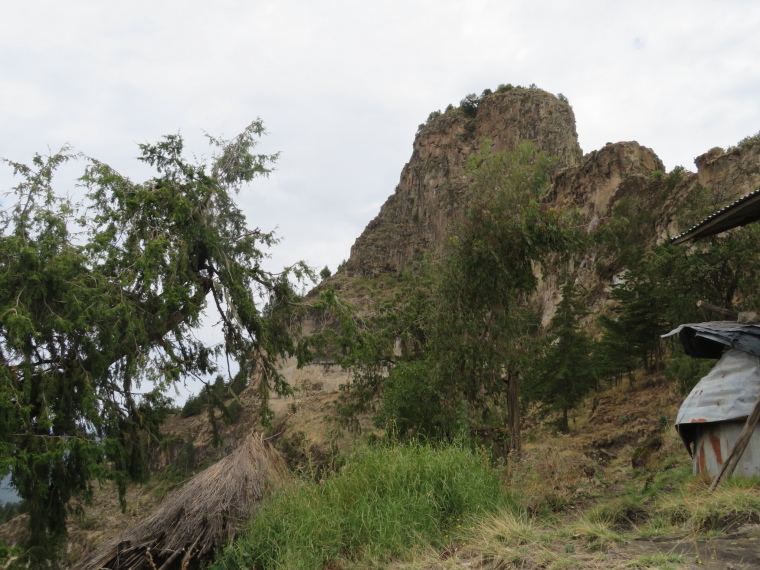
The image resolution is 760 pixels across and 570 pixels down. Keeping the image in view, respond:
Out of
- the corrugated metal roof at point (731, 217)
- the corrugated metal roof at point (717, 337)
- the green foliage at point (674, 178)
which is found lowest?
the corrugated metal roof at point (717, 337)

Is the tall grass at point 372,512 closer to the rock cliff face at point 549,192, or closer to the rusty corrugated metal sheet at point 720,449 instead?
→ the rusty corrugated metal sheet at point 720,449

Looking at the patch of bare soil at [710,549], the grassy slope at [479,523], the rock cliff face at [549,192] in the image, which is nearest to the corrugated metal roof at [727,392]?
the grassy slope at [479,523]

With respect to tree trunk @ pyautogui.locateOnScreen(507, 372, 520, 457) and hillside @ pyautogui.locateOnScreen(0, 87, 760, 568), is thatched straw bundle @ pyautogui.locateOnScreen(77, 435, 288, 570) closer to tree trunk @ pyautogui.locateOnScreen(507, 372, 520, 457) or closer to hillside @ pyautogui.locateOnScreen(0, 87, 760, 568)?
hillside @ pyautogui.locateOnScreen(0, 87, 760, 568)

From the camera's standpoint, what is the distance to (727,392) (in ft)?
22.7

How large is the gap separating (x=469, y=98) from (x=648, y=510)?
231 feet

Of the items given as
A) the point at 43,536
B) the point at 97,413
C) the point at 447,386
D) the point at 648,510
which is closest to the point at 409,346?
the point at 447,386

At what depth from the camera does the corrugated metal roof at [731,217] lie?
22.1ft

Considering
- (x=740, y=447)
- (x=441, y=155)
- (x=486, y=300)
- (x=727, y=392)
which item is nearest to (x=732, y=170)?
(x=486, y=300)

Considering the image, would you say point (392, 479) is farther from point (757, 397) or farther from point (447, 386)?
point (447, 386)

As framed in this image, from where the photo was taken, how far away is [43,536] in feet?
35.2

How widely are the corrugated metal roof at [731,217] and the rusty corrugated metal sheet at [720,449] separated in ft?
8.30

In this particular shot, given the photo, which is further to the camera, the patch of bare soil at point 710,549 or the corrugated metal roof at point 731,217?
the corrugated metal roof at point 731,217

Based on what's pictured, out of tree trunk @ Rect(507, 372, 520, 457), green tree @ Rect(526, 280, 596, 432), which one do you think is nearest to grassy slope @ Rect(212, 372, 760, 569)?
tree trunk @ Rect(507, 372, 520, 457)

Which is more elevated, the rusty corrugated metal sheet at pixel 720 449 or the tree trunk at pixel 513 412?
the tree trunk at pixel 513 412
